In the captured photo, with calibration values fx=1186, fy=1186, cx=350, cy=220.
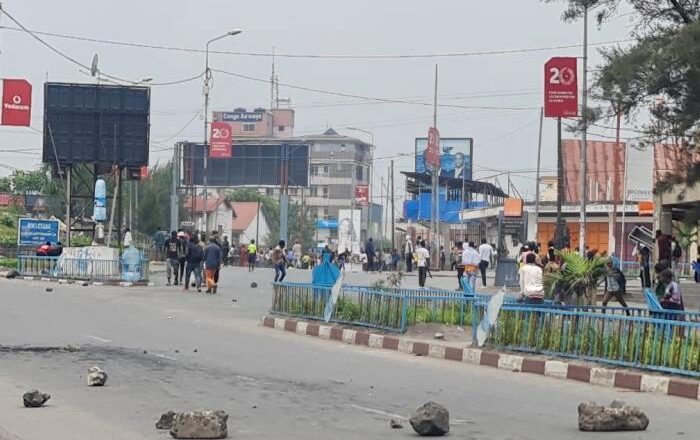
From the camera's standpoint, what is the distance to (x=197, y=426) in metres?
9.94

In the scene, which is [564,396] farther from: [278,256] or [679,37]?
[278,256]

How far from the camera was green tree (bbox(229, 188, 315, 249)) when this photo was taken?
12581 cm

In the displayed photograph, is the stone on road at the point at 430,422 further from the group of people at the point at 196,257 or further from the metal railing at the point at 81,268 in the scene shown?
the metal railing at the point at 81,268

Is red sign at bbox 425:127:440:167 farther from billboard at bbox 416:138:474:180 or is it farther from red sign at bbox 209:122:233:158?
billboard at bbox 416:138:474:180

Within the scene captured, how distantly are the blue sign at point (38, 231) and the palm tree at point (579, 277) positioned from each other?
3216 centimetres

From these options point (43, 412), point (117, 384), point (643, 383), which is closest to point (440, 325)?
point (643, 383)

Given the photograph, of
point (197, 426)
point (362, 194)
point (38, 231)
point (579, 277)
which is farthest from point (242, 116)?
point (197, 426)

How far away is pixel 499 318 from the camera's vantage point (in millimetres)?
18125

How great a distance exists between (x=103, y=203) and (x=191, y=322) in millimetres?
21274

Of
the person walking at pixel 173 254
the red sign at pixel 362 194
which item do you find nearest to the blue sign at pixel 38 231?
the person walking at pixel 173 254

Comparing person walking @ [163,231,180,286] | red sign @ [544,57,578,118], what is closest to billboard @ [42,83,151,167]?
person walking @ [163,231,180,286]

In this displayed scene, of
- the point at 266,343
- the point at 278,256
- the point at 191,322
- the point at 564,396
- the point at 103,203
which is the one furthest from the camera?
the point at 103,203

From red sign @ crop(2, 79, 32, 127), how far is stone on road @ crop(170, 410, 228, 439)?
30.6 metres

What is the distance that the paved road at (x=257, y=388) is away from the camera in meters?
10.9
